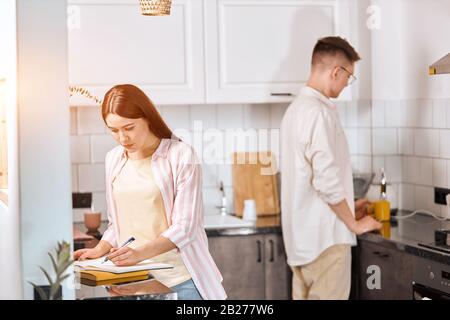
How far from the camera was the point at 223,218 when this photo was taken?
1.30 metres

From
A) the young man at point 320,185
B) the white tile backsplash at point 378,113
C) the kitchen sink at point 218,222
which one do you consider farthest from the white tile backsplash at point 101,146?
the white tile backsplash at point 378,113

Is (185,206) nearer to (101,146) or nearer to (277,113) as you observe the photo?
(101,146)

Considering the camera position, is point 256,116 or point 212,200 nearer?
point 212,200

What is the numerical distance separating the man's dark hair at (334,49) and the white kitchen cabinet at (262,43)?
0.05 feet

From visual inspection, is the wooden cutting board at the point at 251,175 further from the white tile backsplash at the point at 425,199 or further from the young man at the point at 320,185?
the white tile backsplash at the point at 425,199

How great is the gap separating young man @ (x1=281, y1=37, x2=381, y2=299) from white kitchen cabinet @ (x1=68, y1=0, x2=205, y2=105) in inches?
11.1

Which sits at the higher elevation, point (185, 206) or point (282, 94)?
point (282, 94)

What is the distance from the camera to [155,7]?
3.81 ft

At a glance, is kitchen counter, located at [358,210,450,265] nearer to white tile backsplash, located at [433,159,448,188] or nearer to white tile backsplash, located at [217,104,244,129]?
white tile backsplash, located at [433,159,448,188]

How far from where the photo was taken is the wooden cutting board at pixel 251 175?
131cm

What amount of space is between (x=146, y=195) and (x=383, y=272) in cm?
93

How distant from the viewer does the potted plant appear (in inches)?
38.5

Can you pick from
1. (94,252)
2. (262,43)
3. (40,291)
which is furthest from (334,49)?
(40,291)
